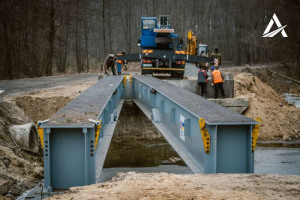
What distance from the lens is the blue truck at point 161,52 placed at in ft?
62.3

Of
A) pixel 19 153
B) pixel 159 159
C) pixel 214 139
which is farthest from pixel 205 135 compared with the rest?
pixel 159 159

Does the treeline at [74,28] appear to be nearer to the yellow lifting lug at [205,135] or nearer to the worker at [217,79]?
the worker at [217,79]

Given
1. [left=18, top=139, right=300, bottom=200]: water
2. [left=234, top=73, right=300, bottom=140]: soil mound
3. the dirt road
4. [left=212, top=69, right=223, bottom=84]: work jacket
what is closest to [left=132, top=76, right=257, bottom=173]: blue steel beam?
[left=18, top=139, right=300, bottom=200]: water

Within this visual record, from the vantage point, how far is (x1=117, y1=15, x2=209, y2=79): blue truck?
1898cm

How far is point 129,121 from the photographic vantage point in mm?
17406

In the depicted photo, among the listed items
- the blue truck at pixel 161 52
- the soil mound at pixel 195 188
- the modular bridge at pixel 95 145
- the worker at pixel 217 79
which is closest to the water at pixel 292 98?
the blue truck at pixel 161 52

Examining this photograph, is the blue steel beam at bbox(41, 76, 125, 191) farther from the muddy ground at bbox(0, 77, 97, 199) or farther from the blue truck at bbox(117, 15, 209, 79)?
the blue truck at bbox(117, 15, 209, 79)

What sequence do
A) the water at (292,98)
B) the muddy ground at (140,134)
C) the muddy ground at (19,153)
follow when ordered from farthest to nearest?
the water at (292,98)
the muddy ground at (19,153)
the muddy ground at (140,134)

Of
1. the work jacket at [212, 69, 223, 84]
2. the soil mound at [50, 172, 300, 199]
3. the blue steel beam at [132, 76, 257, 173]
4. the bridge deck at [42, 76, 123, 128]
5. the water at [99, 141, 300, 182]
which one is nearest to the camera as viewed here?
the soil mound at [50, 172, 300, 199]

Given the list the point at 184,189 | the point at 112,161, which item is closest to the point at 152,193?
the point at 184,189

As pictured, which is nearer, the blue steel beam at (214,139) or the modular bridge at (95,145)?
the modular bridge at (95,145)

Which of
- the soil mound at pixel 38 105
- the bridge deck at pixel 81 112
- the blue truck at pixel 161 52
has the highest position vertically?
the blue truck at pixel 161 52

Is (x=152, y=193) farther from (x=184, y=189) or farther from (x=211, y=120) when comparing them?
(x=211, y=120)

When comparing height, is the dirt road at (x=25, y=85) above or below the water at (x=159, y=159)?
above
